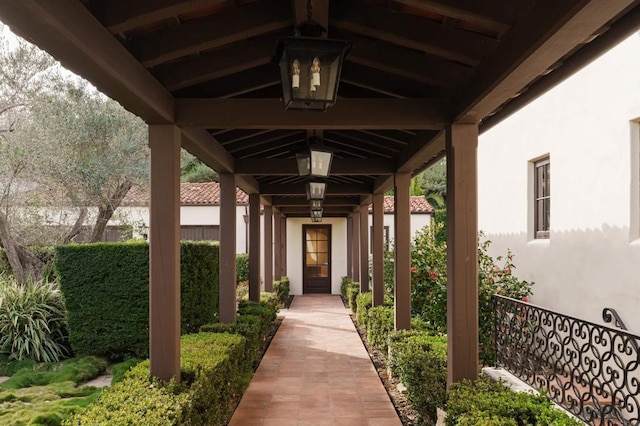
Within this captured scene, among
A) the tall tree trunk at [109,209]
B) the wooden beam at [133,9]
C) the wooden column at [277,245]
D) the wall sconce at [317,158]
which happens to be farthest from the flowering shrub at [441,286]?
the wooden column at [277,245]

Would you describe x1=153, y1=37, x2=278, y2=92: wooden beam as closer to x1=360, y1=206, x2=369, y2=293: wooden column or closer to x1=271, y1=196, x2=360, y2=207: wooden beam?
x1=360, y1=206, x2=369, y2=293: wooden column

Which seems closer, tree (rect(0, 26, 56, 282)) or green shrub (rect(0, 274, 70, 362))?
green shrub (rect(0, 274, 70, 362))

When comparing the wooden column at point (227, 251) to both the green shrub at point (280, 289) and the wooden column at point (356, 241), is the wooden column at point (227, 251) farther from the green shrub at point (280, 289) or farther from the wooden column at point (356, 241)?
the wooden column at point (356, 241)

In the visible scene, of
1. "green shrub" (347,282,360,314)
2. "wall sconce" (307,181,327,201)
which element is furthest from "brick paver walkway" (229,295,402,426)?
"wall sconce" (307,181,327,201)

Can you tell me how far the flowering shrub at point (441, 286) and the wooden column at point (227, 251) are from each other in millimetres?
2515

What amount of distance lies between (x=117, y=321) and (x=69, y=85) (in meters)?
4.71

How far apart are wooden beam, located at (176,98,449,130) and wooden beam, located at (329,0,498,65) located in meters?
0.81

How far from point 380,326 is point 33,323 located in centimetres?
531

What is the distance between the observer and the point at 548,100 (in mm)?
7664

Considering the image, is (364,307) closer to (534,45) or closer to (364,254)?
(364,254)

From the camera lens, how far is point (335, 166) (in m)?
7.48

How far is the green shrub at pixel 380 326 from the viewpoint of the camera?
304 inches

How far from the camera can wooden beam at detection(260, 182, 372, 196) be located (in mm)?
10062

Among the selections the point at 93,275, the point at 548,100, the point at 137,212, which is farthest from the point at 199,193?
the point at 548,100
